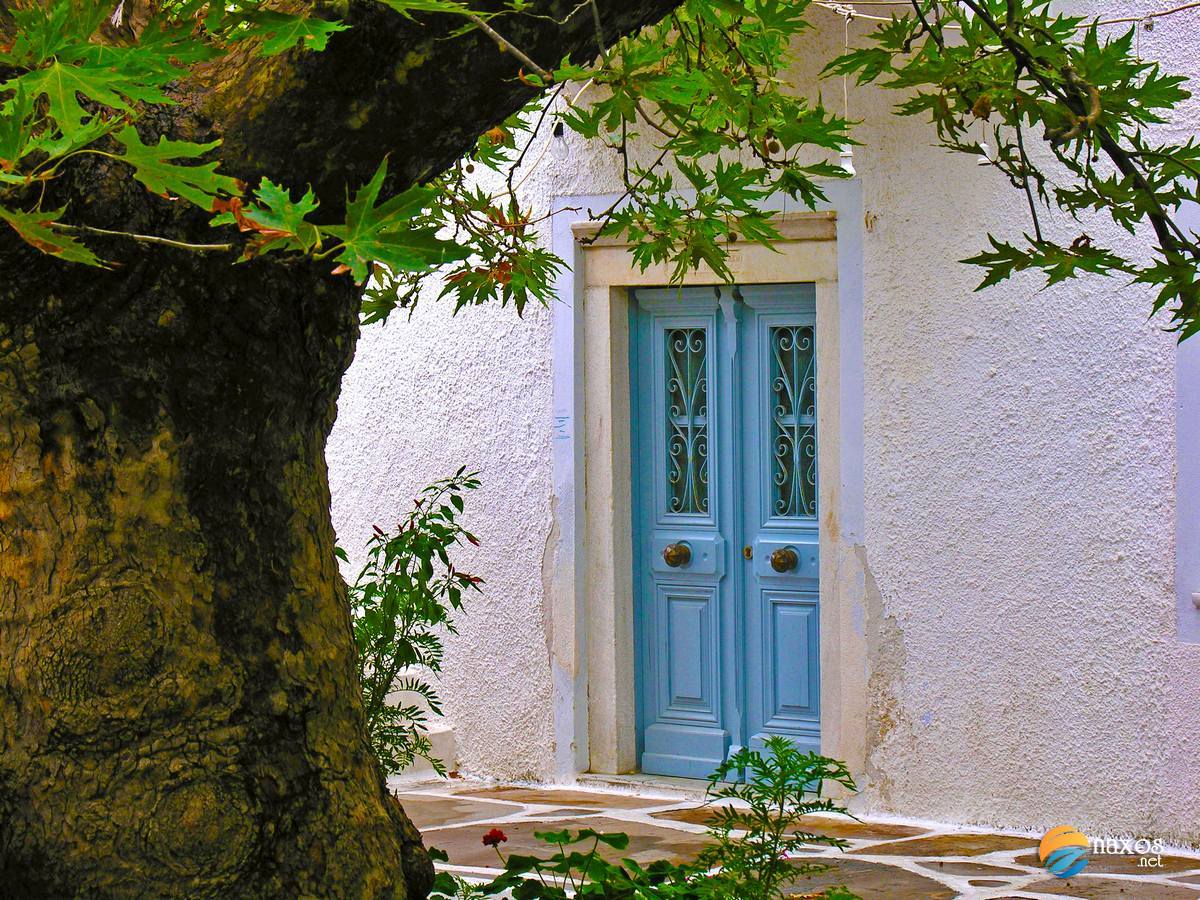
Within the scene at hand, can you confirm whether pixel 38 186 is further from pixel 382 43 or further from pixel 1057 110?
pixel 1057 110

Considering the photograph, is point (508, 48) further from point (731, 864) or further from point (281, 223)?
point (731, 864)

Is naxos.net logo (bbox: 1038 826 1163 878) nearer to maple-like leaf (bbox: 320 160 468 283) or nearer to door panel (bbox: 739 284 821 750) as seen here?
door panel (bbox: 739 284 821 750)

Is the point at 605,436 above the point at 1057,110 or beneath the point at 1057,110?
beneath

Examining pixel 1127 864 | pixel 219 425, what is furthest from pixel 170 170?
pixel 1127 864

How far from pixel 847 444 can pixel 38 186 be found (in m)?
4.77

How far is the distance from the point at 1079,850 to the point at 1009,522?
4.51 feet

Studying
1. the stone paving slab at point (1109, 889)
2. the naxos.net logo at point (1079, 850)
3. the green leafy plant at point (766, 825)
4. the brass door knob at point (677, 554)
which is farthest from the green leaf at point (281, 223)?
the brass door knob at point (677, 554)

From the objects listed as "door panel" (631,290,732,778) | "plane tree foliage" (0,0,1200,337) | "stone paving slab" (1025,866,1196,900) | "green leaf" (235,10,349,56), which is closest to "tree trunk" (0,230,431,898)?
"plane tree foliage" (0,0,1200,337)

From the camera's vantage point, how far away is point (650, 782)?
23.9 ft

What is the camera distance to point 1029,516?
6289 mm

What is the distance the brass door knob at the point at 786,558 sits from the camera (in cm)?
705

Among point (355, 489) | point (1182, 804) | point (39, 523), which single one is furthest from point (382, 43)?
point (355, 489)

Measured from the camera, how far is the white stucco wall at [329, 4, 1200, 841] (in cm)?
600

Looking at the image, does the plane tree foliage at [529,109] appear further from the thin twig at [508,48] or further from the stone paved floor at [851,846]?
the stone paved floor at [851,846]
